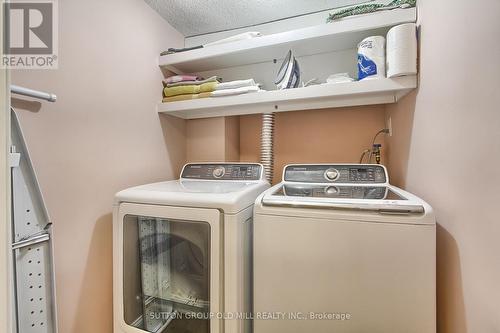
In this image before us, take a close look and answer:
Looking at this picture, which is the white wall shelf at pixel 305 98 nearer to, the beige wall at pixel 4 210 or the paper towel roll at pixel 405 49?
the paper towel roll at pixel 405 49

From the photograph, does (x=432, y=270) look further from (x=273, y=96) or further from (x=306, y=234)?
(x=273, y=96)

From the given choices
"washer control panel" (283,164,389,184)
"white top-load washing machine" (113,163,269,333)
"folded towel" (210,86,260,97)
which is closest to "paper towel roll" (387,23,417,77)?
"washer control panel" (283,164,389,184)

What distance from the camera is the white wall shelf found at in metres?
1.24

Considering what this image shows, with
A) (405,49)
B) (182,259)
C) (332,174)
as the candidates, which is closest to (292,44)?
(405,49)

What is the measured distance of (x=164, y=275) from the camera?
1328 mm

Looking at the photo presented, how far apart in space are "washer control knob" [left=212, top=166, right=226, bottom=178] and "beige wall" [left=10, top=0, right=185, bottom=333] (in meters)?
0.44

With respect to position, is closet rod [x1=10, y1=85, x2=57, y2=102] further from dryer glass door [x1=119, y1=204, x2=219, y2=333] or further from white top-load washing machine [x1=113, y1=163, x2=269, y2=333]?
dryer glass door [x1=119, y1=204, x2=219, y2=333]

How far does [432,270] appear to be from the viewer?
0.84 m

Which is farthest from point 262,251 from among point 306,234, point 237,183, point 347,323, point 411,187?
point 411,187

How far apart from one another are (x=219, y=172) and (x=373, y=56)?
1.15 meters

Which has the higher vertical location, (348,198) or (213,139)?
(213,139)

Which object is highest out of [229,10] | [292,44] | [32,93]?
[229,10]

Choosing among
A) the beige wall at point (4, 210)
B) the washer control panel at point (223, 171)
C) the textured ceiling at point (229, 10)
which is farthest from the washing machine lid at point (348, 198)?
the textured ceiling at point (229, 10)

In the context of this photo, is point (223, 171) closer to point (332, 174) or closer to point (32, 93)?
point (332, 174)
